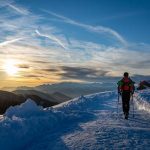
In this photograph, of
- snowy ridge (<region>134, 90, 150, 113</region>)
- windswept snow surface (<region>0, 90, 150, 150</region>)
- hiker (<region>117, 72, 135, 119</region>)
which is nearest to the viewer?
windswept snow surface (<region>0, 90, 150, 150</region>)

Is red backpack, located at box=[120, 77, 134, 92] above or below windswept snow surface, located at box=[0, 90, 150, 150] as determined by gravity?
above

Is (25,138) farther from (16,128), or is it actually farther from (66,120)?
(66,120)

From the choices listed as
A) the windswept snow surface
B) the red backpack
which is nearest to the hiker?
the red backpack

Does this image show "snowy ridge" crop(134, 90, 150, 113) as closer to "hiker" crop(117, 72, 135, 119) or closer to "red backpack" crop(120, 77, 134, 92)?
"hiker" crop(117, 72, 135, 119)

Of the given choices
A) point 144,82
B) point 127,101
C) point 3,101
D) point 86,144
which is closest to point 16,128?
point 86,144

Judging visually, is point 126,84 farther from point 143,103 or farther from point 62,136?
point 143,103

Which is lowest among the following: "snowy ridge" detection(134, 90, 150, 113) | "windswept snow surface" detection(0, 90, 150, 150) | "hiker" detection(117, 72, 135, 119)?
"windswept snow surface" detection(0, 90, 150, 150)

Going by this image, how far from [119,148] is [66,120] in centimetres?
777

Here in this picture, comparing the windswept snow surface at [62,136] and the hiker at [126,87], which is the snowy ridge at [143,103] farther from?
the windswept snow surface at [62,136]

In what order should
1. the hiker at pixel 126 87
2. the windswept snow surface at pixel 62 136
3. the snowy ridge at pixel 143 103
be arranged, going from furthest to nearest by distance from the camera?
1. the snowy ridge at pixel 143 103
2. the hiker at pixel 126 87
3. the windswept snow surface at pixel 62 136

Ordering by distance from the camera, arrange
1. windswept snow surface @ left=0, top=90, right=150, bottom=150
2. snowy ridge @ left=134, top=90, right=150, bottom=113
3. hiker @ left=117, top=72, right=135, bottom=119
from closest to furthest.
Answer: windswept snow surface @ left=0, top=90, right=150, bottom=150
hiker @ left=117, top=72, right=135, bottom=119
snowy ridge @ left=134, top=90, right=150, bottom=113

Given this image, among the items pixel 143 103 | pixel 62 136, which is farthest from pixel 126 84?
pixel 143 103

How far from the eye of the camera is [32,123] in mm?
15680

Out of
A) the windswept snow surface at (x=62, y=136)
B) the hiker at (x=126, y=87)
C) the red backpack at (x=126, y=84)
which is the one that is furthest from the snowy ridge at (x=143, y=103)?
the windswept snow surface at (x=62, y=136)
